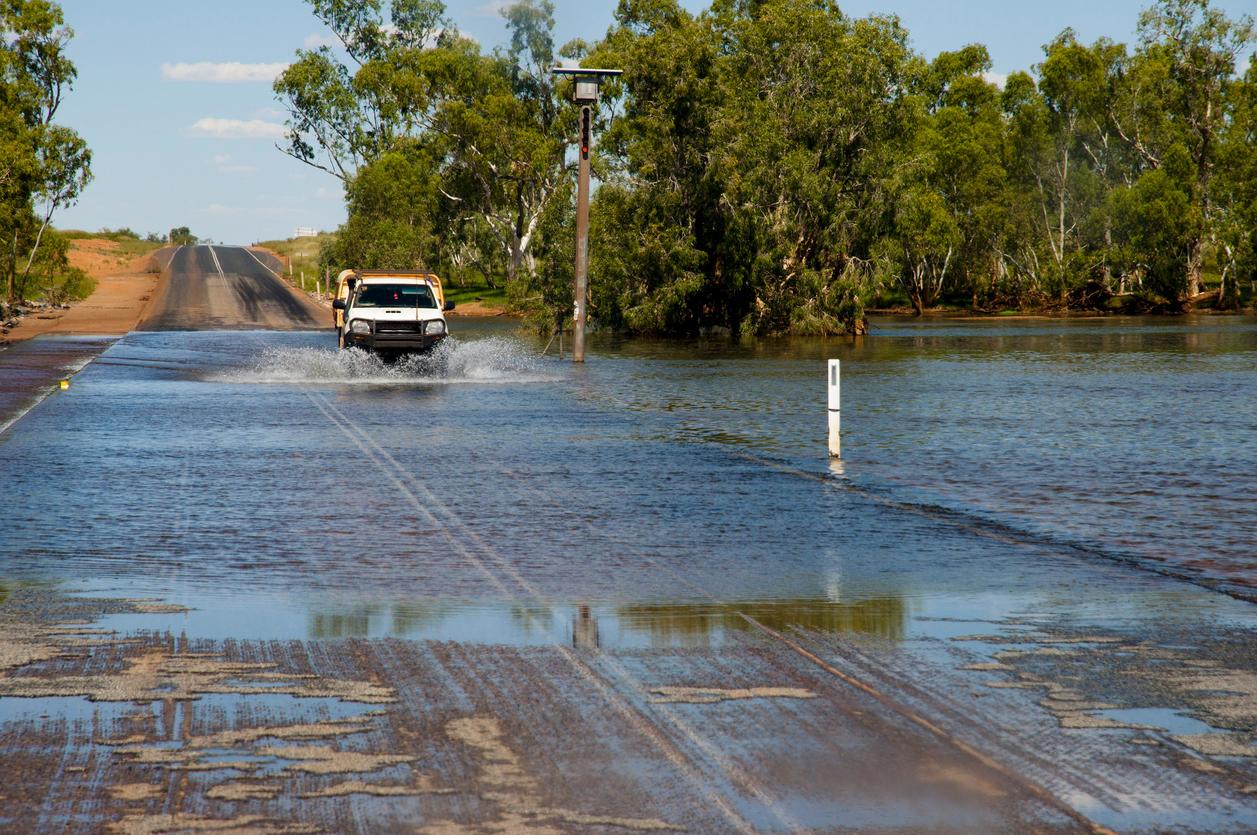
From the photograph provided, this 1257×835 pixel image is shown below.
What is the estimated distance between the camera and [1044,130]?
91.6 m

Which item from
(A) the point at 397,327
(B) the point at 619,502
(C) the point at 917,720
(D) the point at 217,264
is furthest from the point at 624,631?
(D) the point at 217,264

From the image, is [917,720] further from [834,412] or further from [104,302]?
[104,302]

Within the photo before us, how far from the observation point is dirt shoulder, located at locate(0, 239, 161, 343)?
56562mm

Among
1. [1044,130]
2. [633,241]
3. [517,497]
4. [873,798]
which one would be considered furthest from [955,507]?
[1044,130]

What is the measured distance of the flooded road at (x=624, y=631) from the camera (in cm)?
529

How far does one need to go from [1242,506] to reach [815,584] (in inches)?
207

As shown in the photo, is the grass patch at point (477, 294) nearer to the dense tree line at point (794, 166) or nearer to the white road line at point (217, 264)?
the dense tree line at point (794, 166)

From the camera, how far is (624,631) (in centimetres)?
793

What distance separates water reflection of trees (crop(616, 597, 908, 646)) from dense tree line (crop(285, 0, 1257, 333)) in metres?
41.5

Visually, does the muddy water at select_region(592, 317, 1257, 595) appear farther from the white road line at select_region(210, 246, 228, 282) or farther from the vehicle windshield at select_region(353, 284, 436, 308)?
the white road line at select_region(210, 246, 228, 282)

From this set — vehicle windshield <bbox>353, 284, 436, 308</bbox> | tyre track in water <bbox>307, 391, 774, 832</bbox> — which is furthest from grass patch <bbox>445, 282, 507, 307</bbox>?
tyre track in water <bbox>307, 391, 774, 832</bbox>

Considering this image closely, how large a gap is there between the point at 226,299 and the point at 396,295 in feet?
167

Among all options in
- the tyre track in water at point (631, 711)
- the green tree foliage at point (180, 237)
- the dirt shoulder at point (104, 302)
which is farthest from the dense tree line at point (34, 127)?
the green tree foliage at point (180, 237)

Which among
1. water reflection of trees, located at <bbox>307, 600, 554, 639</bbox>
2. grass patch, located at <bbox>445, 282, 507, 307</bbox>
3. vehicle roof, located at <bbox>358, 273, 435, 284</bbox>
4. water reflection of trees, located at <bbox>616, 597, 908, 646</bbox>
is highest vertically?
vehicle roof, located at <bbox>358, 273, 435, 284</bbox>
